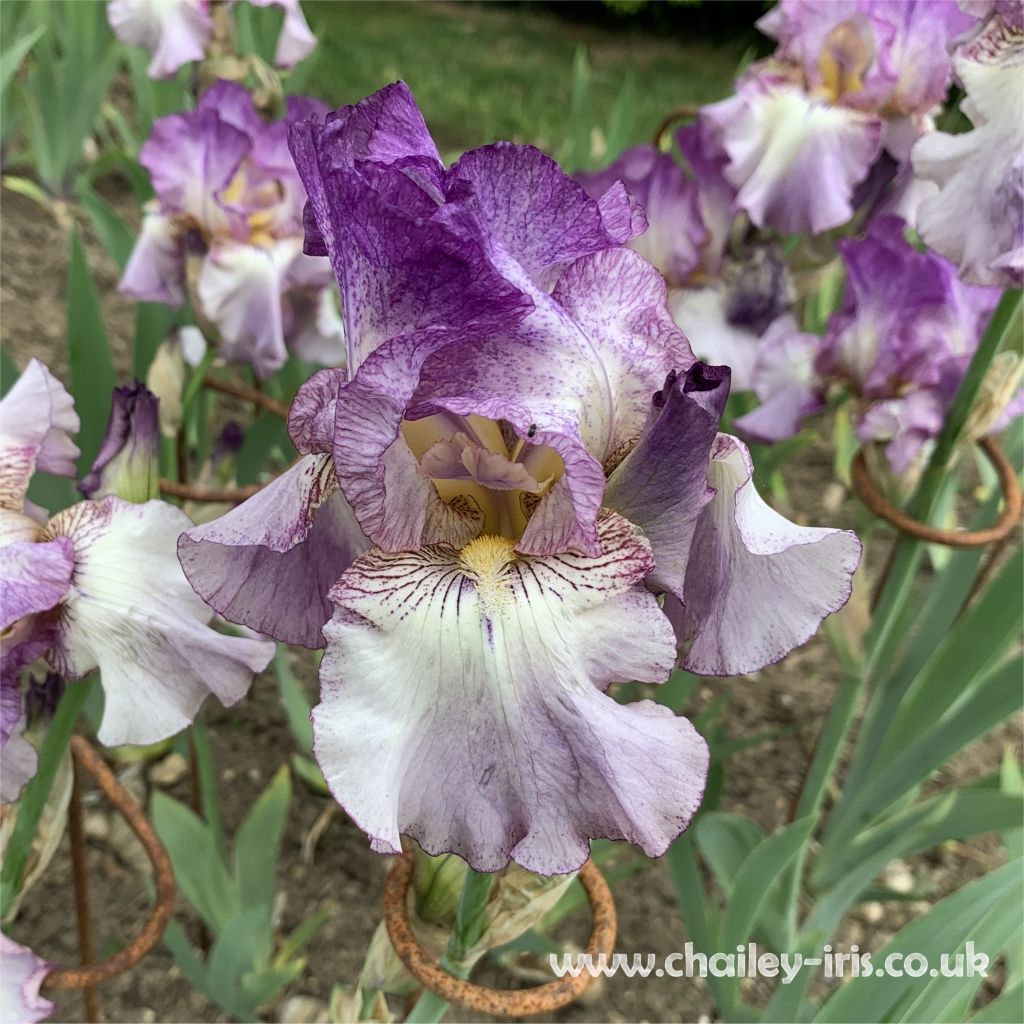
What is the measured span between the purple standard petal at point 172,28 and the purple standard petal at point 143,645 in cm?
114

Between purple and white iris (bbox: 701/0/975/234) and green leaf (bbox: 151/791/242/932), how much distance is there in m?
1.06

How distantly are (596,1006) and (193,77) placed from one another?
1.69 m

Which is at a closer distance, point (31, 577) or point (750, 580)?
point (750, 580)

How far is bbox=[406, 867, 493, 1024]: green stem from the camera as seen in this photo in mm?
637

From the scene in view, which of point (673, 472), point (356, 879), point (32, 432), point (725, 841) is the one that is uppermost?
point (673, 472)

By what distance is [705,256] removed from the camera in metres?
1.48

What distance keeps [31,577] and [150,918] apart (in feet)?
1.13

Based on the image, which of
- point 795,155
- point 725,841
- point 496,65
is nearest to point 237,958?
point 725,841

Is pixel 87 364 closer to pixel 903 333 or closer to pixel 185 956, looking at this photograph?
pixel 185 956

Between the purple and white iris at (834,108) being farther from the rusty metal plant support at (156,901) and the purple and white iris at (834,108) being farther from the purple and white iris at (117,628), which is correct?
the rusty metal plant support at (156,901)

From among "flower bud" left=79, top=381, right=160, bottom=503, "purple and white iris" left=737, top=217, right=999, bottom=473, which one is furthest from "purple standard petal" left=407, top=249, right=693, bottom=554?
"purple and white iris" left=737, top=217, right=999, bottom=473

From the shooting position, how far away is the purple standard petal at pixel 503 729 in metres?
0.51

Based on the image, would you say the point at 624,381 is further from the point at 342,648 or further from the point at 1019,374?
the point at 1019,374

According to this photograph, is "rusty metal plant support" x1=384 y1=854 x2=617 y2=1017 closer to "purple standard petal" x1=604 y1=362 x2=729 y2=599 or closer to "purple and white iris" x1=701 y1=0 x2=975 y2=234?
"purple standard petal" x1=604 y1=362 x2=729 y2=599
